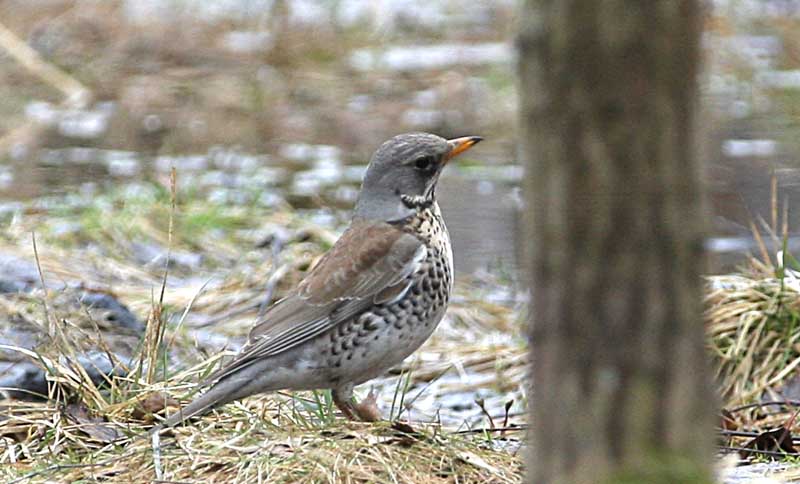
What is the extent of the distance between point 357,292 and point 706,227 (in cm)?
271

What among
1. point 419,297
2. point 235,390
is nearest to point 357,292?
point 419,297

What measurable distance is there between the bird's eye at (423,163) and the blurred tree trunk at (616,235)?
2.92m

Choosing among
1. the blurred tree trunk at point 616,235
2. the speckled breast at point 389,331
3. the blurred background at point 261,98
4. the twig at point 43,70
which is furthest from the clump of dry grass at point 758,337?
the twig at point 43,70

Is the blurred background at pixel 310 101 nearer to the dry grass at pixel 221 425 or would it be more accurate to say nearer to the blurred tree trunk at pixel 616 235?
the dry grass at pixel 221 425

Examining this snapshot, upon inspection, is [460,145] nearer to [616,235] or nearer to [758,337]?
[758,337]

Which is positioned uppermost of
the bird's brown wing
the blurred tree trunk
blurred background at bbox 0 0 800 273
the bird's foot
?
the blurred tree trunk

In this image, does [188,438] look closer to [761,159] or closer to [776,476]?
[776,476]

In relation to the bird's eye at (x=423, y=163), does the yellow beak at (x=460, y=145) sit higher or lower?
higher

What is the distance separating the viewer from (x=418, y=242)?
5449mm

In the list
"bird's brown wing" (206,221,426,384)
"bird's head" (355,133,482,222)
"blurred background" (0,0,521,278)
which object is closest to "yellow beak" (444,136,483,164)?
"bird's head" (355,133,482,222)

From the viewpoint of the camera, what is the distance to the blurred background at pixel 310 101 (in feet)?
35.6

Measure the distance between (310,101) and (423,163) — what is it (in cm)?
929

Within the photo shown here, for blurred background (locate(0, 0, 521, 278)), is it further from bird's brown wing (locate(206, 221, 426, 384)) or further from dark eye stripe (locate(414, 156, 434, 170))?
bird's brown wing (locate(206, 221, 426, 384))

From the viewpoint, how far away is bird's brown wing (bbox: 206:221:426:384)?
5.19 metres
